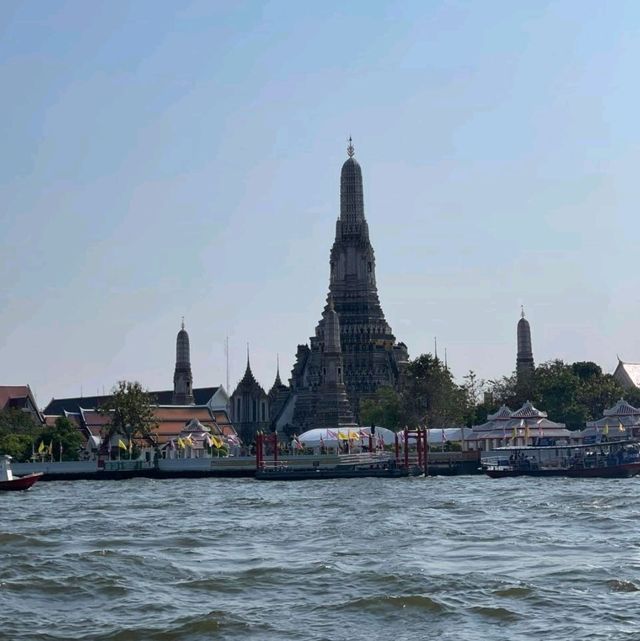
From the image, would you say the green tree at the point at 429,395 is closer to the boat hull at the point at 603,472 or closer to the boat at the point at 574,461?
the boat at the point at 574,461

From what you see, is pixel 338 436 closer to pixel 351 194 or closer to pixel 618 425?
pixel 618 425

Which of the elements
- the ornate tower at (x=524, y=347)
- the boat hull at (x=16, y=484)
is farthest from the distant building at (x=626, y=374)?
the boat hull at (x=16, y=484)

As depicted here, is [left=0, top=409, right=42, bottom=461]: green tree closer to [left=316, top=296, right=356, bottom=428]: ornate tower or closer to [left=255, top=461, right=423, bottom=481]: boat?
[left=255, top=461, right=423, bottom=481]: boat

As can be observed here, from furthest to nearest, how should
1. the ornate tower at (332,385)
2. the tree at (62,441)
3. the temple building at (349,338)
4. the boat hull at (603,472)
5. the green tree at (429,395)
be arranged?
the temple building at (349,338)
the ornate tower at (332,385)
the green tree at (429,395)
the tree at (62,441)
the boat hull at (603,472)

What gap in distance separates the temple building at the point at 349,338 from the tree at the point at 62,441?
33.9 meters

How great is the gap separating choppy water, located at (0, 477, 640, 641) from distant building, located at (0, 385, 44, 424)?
251 feet

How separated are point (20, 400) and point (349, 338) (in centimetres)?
3280

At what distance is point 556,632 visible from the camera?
24.5 metres

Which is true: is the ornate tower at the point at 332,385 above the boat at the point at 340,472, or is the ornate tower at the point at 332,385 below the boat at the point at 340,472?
above

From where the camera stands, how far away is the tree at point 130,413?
105 meters

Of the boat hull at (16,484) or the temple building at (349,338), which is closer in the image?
the boat hull at (16,484)

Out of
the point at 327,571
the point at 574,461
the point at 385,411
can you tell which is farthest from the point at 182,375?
the point at 327,571

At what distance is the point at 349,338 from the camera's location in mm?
144250

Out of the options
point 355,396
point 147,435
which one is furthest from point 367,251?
point 147,435
